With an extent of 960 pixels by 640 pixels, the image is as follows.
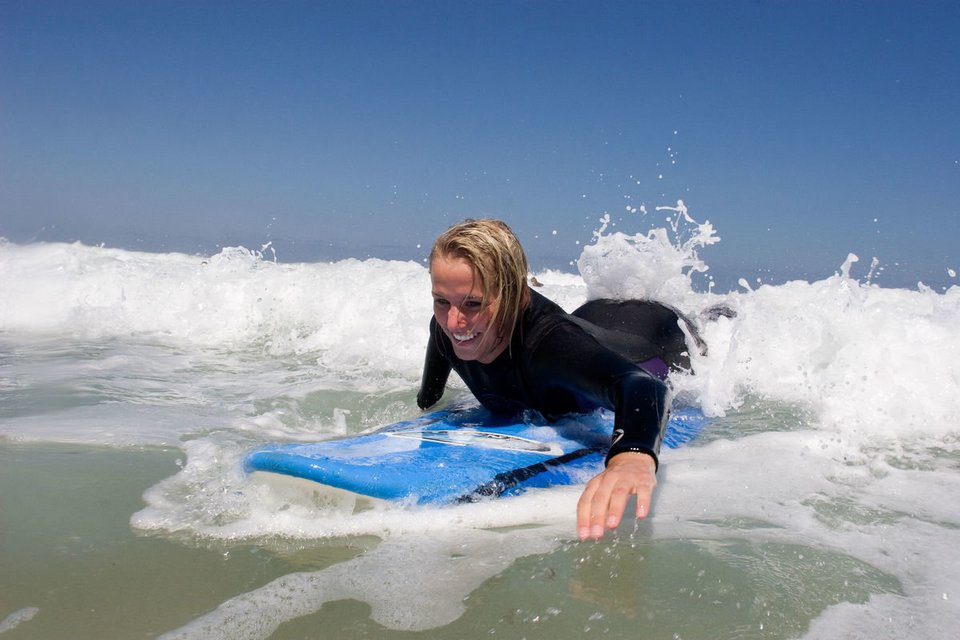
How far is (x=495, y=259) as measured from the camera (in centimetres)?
→ 272

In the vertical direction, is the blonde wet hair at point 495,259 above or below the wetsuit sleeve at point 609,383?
above

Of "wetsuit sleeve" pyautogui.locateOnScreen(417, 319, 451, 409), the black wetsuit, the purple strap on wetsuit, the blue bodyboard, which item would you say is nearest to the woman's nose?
the black wetsuit

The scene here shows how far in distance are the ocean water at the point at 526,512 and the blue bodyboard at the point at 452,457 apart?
90 mm

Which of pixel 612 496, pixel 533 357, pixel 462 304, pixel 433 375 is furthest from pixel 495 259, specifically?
pixel 433 375

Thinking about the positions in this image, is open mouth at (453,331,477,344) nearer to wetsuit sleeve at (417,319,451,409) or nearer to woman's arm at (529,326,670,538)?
woman's arm at (529,326,670,538)

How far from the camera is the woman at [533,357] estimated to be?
2.17 m

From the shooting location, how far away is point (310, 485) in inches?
98.2

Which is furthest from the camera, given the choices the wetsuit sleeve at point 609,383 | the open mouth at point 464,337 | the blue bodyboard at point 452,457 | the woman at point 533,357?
the open mouth at point 464,337

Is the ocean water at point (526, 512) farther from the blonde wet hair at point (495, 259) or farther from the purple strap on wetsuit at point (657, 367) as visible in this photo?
the blonde wet hair at point (495, 259)

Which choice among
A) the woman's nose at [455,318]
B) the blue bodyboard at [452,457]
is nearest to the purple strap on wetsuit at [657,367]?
the blue bodyboard at [452,457]

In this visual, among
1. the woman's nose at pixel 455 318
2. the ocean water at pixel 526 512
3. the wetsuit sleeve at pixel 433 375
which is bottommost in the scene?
the ocean water at pixel 526 512

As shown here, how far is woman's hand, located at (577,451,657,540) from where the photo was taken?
6.14ft

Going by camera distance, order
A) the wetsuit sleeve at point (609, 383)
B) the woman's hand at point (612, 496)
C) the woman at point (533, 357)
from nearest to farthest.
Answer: the woman's hand at point (612, 496)
the woman at point (533, 357)
the wetsuit sleeve at point (609, 383)

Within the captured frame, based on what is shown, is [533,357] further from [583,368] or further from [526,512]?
[526,512]
